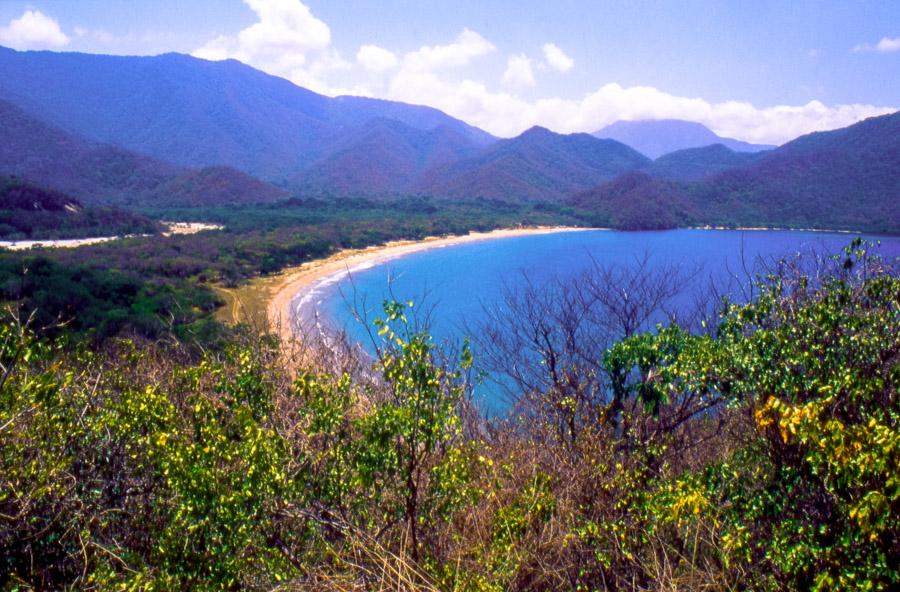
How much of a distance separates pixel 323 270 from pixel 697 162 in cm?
10807

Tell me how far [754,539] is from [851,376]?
3.63ft

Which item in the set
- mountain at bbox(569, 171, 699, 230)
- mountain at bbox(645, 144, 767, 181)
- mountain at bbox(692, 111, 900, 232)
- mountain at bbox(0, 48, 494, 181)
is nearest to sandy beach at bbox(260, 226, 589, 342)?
mountain at bbox(569, 171, 699, 230)

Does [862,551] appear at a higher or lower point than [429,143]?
lower

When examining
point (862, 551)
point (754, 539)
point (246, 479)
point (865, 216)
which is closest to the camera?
point (862, 551)

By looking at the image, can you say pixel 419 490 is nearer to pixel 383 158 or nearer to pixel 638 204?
pixel 638 204

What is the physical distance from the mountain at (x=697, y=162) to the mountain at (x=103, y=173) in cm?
7878

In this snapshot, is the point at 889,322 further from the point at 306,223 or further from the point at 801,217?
the point at 801,217

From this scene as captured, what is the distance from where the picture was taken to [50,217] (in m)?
45.2

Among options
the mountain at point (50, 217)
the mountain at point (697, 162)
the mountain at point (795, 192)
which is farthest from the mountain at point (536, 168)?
the mountain at point (50, 217)

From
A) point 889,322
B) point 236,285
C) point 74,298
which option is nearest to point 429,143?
point 236,285

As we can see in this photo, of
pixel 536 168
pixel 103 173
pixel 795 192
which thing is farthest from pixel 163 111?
pixel 795 192

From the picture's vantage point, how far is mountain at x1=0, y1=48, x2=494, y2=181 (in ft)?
478

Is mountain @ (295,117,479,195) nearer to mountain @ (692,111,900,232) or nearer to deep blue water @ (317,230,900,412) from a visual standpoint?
mountain @ (692,111,900,232)

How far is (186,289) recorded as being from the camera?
28.0m
